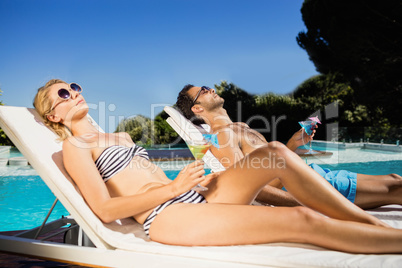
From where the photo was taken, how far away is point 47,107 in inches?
91.9

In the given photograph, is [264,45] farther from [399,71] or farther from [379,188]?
[379,188]

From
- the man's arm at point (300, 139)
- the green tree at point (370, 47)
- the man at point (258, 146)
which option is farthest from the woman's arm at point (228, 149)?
the green tree at point (370, 47)

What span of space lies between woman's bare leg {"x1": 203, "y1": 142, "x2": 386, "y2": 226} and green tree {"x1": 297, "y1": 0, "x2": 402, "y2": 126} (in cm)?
1771

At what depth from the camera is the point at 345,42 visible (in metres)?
18.0

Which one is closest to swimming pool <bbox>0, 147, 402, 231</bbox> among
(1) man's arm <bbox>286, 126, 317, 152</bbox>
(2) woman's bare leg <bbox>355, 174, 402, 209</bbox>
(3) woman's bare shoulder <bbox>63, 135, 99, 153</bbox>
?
(3) woman's bare shoulder <bbox>63, 135, 99, 153</bbox>

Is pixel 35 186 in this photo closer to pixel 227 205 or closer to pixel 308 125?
pixel 308 125

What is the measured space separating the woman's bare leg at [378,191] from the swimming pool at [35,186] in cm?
515

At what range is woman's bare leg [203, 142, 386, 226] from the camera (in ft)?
5.55

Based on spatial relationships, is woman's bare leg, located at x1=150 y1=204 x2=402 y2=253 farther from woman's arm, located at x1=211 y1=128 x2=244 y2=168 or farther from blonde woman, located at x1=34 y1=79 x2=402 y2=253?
woman's arm, located at x1=211 y1=128 x2=244 y2=168

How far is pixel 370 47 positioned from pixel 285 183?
723 inches

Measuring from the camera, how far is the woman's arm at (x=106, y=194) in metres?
1.78

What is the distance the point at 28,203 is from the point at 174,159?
19.6ft

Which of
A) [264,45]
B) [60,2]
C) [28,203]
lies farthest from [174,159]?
[264,45]

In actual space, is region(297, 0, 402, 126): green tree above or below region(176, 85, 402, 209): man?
above
